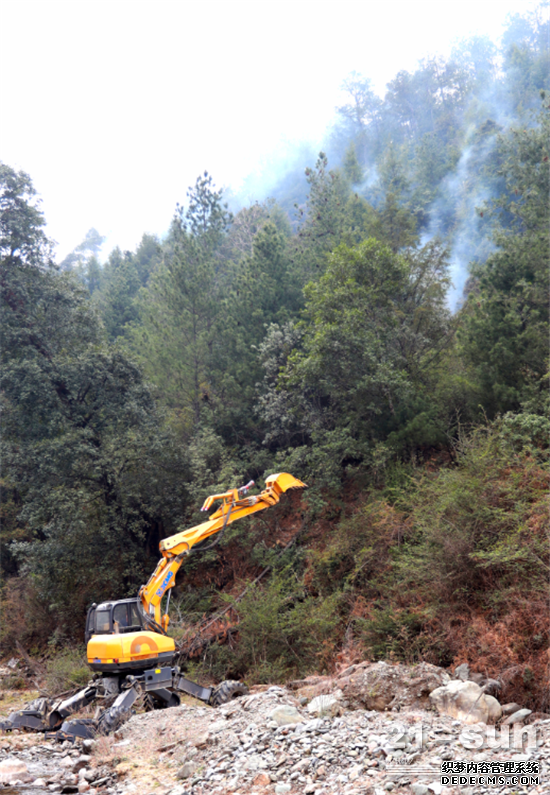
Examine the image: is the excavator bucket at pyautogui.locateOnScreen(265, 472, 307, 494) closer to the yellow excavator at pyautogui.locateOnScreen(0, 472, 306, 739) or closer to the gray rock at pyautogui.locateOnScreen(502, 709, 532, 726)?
the yellow excavator at pyautogui.locateOnScreen(0, 472, 306, 739)

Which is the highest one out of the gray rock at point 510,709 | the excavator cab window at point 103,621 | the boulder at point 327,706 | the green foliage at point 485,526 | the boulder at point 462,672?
the green foliage at point 485,526

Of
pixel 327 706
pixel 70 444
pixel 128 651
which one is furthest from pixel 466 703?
pixel 70 444

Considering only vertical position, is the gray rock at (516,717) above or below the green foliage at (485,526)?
below

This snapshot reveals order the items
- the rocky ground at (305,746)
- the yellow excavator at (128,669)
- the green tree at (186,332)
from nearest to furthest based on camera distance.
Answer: the rocky ground at (305,746) < the yellow excavator at (128,669) < the green tree at (186,332)

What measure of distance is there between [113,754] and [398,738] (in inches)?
150

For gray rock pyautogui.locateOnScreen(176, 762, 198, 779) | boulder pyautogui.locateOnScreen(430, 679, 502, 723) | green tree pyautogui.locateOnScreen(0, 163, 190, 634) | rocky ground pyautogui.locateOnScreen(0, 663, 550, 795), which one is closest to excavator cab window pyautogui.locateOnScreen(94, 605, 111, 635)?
rocky ground pyautogui.locateOnScreen(0, 663, 550, 795)

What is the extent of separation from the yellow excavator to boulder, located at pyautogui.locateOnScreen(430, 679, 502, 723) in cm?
400

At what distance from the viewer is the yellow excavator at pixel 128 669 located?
8641 mm

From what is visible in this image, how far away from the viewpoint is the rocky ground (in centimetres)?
505

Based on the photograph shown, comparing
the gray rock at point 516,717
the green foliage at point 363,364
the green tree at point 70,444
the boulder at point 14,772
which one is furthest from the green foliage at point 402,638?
the green tree at point 70,444

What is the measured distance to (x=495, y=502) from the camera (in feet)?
33.4

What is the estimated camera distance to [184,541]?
33.7 ft

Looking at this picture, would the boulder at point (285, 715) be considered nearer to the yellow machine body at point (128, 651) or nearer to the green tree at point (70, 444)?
the yellow machine body at point (128, 651)

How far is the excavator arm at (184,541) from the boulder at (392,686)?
3.66 meters
